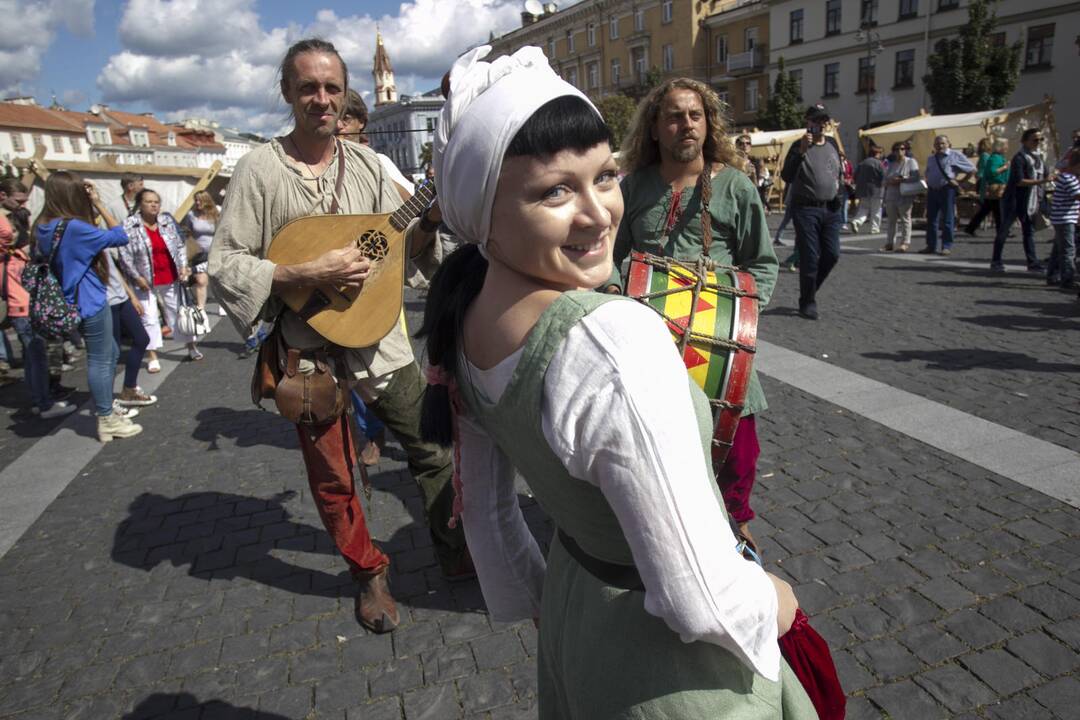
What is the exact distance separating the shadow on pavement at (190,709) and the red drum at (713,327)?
1.95 meters

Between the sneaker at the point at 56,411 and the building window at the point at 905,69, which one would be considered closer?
the sneaker at the point at 56,411

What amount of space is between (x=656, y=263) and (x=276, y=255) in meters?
1.46

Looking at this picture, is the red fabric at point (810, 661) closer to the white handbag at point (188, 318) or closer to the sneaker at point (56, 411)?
the sneaker at point (56, 411)

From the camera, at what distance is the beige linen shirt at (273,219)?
2557mm

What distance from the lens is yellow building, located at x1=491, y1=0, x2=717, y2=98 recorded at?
4944 centimetres

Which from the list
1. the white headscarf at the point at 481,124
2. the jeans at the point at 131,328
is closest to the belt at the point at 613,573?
the white headscarf at the point at 481,124

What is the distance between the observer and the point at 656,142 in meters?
A: 3.27

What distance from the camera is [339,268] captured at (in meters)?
2.60

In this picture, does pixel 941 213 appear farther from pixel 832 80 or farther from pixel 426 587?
pixel 832 80

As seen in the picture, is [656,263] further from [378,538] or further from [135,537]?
[135,537]

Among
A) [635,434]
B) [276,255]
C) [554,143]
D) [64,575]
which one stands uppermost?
[554,143]

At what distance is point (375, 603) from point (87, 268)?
4231 mm

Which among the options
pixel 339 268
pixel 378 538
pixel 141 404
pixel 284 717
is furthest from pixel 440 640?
pixel 141 404

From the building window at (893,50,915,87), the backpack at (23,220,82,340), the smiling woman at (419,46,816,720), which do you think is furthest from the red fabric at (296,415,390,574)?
the building window at (893,50,915,87)
